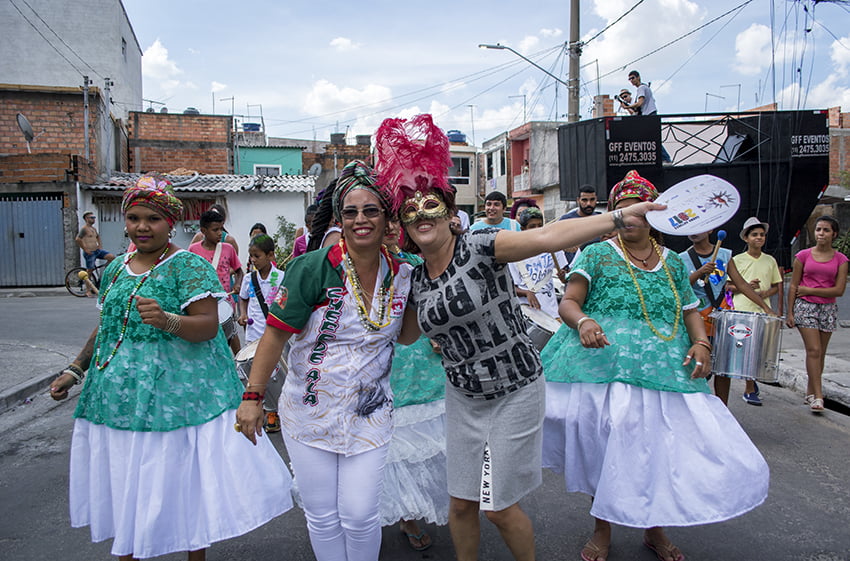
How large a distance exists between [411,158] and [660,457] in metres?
1.91

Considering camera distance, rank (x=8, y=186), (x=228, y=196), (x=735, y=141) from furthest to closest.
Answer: (x=228, y=196)
(x=8, y=186)
(x=735, y=141)

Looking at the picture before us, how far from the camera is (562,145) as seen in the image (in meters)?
16.4

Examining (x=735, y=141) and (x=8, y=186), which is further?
(x=8, y=186)

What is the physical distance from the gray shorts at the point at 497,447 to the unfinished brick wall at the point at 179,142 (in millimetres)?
26651

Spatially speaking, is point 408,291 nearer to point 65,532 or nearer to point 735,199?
point 735,199

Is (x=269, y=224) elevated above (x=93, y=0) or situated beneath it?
situated beneath

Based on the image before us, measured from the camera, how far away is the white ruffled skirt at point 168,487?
285cm

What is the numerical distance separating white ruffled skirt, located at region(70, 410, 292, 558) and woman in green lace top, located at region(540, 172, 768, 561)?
1.58m

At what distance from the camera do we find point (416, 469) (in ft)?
11.9

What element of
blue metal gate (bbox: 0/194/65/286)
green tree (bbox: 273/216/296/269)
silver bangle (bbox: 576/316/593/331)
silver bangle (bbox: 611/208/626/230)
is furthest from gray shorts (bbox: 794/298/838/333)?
blue metal gate (bbox: 0/194/65/286)

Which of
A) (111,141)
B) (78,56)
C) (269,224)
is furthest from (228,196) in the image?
(78,56)

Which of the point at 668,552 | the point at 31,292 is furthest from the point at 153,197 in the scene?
the point at 31,292

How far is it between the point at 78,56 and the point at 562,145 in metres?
21.7

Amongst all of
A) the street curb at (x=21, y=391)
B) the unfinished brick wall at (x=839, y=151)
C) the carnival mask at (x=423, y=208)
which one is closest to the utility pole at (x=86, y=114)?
the street curb at (x=21, y=391)
